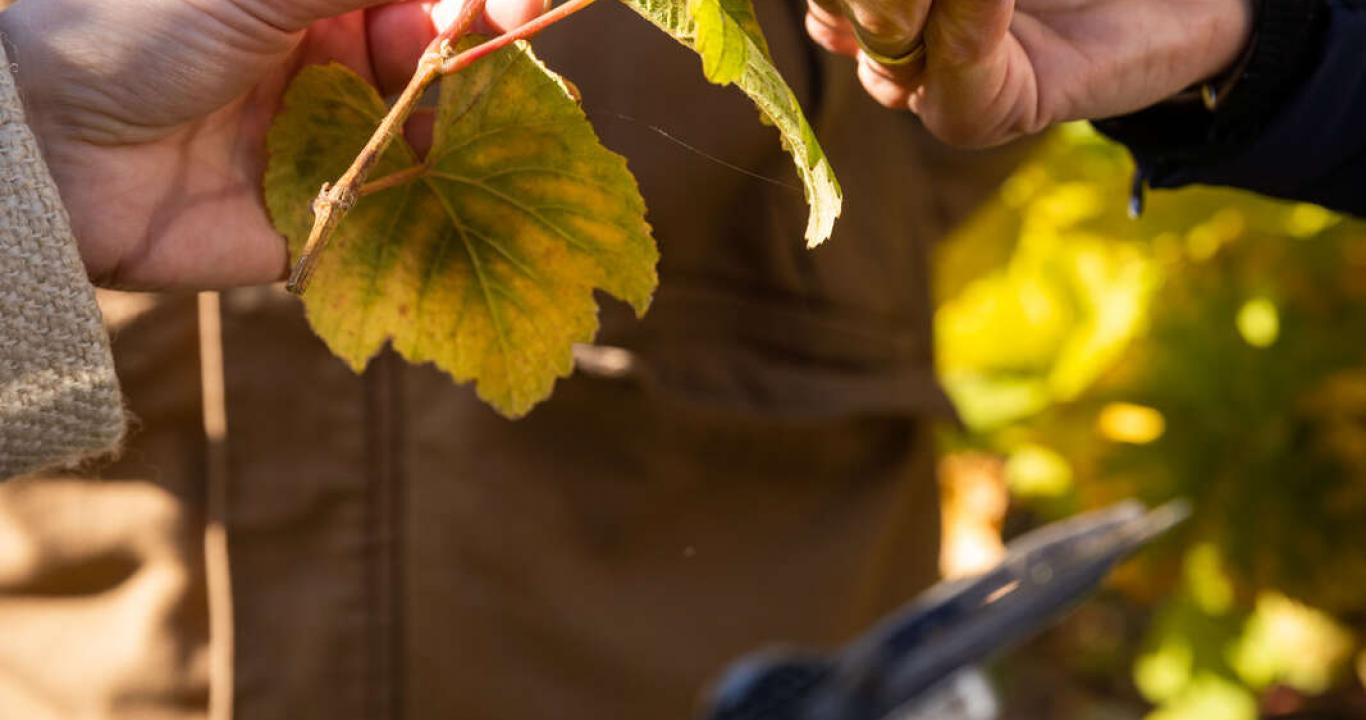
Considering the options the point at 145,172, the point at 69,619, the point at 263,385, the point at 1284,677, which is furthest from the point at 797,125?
the point at 1284,677

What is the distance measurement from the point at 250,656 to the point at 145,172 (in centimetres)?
45

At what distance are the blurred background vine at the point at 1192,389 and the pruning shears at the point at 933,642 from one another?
0.21 meters

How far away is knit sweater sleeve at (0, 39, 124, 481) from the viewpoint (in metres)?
0.50

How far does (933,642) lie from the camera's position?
3.77 ft

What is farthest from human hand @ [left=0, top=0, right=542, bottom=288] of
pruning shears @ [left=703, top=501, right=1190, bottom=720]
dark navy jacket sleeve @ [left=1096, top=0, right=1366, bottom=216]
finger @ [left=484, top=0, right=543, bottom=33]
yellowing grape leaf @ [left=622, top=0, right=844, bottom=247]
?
pruning shears @ [left=703, top=501, right=1190, bottom=720]

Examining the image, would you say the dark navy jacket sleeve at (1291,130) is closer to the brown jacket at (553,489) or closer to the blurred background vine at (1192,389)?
the brown jacket at (553,489)

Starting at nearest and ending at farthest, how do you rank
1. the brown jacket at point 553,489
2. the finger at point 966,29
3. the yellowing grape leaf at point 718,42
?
the yellowing grape leaf at point 718,42
the finger at point 966,29
the brown jacket at point 553,489

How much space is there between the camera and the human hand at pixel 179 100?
1.72 feet

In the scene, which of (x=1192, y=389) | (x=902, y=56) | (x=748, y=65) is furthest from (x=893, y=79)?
(x=1192, y=389)

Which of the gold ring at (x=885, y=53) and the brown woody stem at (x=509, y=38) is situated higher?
the brown woody stem at (x=509, y=38)

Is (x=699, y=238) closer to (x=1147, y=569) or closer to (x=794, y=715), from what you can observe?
(x=794, y=715)

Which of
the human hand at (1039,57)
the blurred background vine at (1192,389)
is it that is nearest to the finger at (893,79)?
the human hand at (1039,57)

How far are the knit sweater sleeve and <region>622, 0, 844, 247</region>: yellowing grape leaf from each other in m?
0.24

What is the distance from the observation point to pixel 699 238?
1.04m
